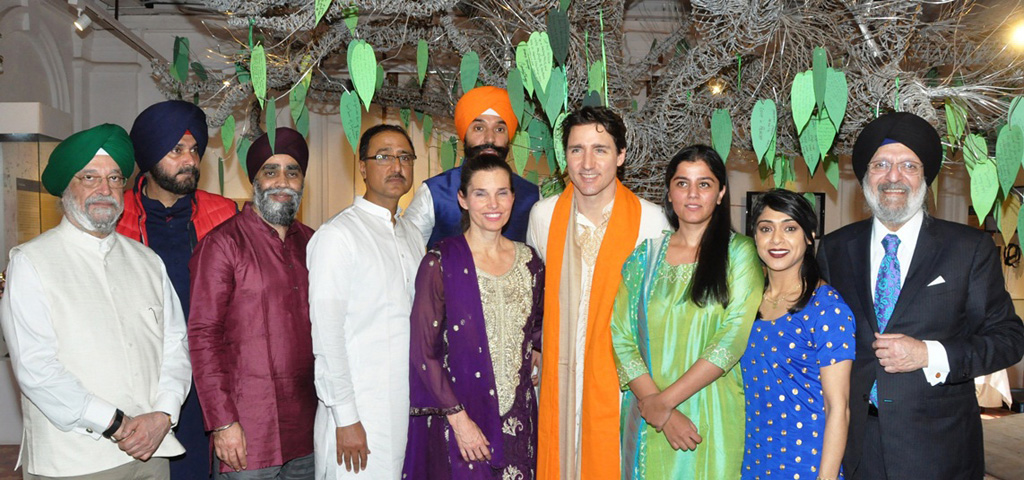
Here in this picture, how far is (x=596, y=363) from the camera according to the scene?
251cm

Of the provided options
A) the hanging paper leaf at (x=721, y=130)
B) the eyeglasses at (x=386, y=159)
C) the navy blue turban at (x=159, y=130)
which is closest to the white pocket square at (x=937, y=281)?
the hanging paper leaf at (x=721, y=130)

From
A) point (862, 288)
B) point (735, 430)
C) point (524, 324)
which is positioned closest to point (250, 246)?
point (524, 324)

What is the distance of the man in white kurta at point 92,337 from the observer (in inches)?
84.2

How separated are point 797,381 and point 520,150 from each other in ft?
5.11

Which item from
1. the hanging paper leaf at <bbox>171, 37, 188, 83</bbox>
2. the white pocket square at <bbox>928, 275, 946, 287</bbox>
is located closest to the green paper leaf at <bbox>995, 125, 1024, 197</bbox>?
the white pocket square at <bbox>928, 275, 946, 287</bbox>

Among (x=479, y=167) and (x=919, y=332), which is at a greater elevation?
(x=479, y=167)

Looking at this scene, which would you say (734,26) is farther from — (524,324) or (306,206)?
(306,206)

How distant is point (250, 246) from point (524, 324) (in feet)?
3.24

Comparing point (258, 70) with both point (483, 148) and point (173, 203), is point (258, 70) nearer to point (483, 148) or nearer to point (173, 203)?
point (173, 203)

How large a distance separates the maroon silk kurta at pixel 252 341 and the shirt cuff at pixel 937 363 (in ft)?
6.58

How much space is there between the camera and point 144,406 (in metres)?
2.32

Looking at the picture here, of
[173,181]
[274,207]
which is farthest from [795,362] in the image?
[173,181]

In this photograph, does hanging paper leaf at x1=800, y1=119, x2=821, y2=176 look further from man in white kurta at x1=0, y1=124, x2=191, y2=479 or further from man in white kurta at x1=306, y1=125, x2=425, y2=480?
man in white kurta at x1=0, y1=124, x2=191, y2=479

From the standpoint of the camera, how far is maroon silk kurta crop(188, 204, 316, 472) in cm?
243
